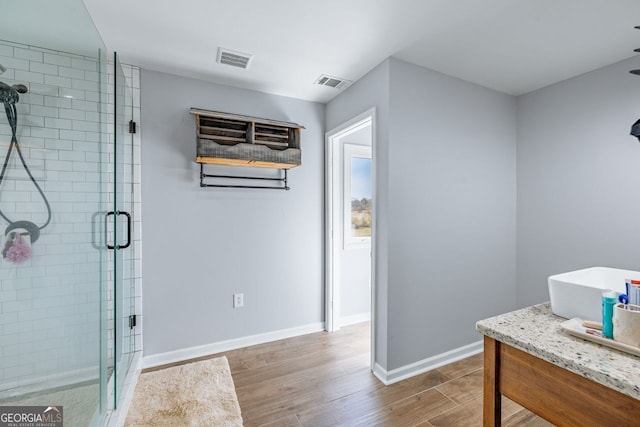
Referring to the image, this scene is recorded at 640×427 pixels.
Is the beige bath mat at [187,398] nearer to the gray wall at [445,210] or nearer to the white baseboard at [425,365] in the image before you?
the white baseboard at [425,365]

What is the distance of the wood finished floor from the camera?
174 centimetres

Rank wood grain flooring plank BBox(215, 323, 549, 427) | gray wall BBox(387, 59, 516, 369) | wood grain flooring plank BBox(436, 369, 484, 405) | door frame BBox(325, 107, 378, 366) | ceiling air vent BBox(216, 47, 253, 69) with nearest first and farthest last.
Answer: wood grain flooring plank BBox(215, 323, 549, 427), wood grain flooring plank BBox(436, 369, 484, 405), ceiling air vent BBox(216, 47, 253, 69), gray wall BBox(387, 59, 516, 369), door frame BBox(325, 107, 378, 366)

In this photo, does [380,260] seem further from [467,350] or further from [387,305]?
[467,350]

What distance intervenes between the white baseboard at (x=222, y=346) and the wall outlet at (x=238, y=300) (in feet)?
1.02

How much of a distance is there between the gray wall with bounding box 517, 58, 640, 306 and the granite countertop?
5.45 feet

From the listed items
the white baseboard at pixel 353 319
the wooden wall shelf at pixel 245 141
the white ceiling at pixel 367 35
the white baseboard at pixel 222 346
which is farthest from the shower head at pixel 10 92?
the white baseboard at pixel 353 319

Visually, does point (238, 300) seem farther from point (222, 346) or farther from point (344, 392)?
point (344, 392)

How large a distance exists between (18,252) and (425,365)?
2537 millimetres

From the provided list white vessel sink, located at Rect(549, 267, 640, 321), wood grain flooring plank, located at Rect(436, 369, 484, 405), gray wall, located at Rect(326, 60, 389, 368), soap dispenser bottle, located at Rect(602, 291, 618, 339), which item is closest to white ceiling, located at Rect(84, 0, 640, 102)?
gray wall, located at Rect(326, 60, 389, 368)

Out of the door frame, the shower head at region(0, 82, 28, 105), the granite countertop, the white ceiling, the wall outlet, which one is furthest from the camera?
the door frame

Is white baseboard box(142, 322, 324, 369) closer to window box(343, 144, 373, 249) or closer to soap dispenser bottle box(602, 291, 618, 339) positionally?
window box(343, 144, 373, 249)

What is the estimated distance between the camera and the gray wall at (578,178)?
2096mm

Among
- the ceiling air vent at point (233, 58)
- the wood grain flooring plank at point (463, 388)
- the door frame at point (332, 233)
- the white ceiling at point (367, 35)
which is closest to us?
the white ceiling at point (367, 35)

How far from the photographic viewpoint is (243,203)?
104 inches
